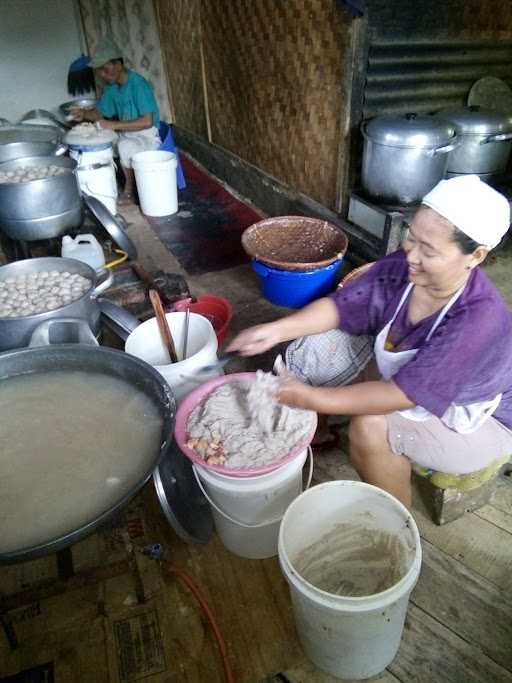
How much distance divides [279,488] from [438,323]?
77 cm

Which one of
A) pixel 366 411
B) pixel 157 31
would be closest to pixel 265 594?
pixel 366 411

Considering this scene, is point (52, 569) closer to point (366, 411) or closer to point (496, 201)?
point (366, 411)

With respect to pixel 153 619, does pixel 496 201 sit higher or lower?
higher

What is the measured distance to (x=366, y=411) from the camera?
61.7 inches

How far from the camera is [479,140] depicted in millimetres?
3164

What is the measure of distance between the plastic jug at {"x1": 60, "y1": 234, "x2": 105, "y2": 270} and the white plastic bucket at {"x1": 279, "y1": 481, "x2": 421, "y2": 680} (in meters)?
2.40

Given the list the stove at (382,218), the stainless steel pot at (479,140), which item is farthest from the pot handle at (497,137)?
the stove at (382,218)

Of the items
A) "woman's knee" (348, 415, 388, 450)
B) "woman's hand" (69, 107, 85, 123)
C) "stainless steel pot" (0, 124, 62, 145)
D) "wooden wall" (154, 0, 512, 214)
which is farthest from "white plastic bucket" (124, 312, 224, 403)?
"woman's hand" (69, 107, 85, 123)

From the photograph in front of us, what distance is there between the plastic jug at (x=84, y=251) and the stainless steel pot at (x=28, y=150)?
3.50 feet

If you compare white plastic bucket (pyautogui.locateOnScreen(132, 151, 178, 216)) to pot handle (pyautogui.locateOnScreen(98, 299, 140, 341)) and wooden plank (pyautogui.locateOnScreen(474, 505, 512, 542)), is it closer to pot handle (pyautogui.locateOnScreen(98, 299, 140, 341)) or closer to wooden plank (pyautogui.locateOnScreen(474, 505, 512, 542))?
pot handle (pyautogui.locateOnScreen(98, 299, 140, 341))

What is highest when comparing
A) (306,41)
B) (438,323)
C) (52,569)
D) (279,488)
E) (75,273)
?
(306,41)

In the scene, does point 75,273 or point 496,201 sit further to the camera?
point 75,273

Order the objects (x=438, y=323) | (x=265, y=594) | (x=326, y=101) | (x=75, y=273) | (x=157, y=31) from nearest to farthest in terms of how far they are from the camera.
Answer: (x=438, y=323) < (x=265, y=594) < (x=75, y=273) < (x=326, y=101) < (x=157, y=31)

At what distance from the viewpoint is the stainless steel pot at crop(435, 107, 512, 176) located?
3123 millimetres
